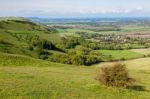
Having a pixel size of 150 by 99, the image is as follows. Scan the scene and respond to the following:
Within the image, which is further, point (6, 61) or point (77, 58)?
point (77, 58)

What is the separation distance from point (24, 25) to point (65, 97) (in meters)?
164

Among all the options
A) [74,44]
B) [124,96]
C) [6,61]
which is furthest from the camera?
[74,44]

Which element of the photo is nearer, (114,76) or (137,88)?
(114,76)

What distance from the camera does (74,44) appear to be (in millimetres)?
172750

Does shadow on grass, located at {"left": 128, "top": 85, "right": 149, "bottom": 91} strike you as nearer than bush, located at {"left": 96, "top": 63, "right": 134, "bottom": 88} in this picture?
No

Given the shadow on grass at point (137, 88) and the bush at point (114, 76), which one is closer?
the bush at point (114, 76)

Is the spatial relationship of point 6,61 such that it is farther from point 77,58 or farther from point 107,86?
point 77,58

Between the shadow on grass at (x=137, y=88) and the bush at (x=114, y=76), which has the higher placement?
the bush at (x=114, y=76)

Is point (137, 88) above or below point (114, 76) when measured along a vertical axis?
below

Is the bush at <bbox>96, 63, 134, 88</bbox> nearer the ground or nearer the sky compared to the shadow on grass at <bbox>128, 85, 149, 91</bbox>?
nearer the sky

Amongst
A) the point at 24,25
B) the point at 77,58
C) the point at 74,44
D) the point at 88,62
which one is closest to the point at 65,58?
the point at 77,58

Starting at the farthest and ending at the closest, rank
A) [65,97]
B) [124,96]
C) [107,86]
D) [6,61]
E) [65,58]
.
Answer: [65,58] < [6,61] < [107,86] < [124,96] < [65,97]

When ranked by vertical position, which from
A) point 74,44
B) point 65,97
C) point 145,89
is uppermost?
point 65,97

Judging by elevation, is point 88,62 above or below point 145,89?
below
